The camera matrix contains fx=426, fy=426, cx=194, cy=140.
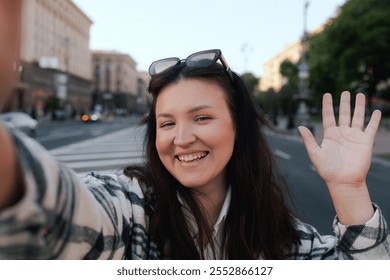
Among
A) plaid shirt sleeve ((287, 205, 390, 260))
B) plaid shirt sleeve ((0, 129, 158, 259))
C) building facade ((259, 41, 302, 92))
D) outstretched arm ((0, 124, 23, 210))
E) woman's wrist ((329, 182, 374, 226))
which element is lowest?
plaid shirt sleeve ((287, 205, 390, 260))

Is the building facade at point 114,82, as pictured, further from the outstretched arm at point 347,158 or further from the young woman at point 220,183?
the outstretched arm at point 347,158

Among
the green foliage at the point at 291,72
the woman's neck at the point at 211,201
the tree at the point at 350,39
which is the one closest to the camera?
the woman's neck at the point at 211,201

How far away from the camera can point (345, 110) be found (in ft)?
2.91

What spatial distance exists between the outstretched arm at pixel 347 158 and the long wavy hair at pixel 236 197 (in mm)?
163

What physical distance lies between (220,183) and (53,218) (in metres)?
0.62

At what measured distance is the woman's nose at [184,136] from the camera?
82cm

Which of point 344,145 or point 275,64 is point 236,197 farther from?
point 275,64

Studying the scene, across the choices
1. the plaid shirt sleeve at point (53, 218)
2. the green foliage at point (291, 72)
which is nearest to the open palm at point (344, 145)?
the plaid shirt sleeve at point (53, 218)

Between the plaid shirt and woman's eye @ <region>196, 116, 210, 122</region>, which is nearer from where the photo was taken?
the plaid shirt

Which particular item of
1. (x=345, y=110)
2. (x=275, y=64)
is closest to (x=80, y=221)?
(x=345, y=110)

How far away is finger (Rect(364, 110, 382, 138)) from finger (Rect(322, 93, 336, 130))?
7 cm

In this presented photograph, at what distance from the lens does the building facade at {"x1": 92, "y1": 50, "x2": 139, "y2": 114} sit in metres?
1.39

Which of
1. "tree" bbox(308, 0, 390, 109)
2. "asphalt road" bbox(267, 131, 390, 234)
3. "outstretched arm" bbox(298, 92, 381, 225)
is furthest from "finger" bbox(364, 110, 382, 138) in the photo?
"tree" bbox(308, 0, 390, 109)

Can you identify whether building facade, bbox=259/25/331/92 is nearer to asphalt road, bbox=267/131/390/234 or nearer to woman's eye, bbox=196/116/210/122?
asphalt road, bbox=267/131/390/234
